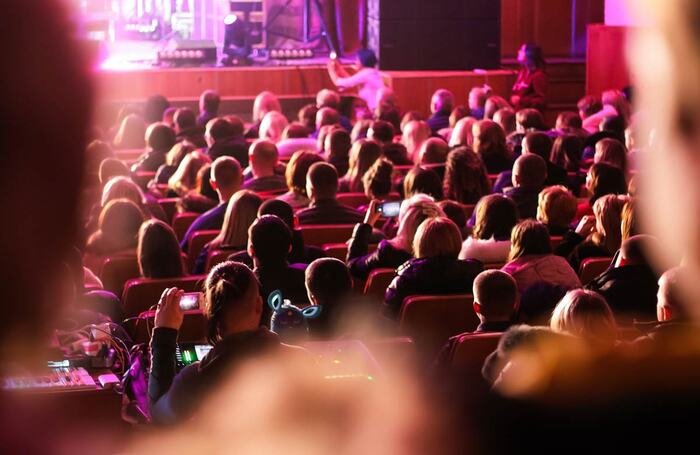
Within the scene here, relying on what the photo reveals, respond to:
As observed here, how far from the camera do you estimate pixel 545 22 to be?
15.4 metres

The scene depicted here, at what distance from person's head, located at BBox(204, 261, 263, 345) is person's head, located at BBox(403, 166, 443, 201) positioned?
308 centimetres

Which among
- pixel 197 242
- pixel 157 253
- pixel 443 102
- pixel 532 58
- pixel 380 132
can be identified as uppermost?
pixel 532 58

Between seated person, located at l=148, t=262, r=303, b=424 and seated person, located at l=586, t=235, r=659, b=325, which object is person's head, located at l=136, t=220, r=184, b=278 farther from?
seated person, located at l=586, t=235, r=659, b=325

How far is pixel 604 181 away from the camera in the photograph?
245 inches

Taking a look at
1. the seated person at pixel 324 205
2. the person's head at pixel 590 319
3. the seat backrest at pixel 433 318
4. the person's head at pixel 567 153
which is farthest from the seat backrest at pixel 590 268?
the person's head at pixel 567 153

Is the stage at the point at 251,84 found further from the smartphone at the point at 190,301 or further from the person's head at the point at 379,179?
the smartphone at the point at 190,301

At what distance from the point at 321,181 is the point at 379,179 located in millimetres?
528

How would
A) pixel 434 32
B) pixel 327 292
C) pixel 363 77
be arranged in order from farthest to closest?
pixel 434 32, pixel 363 77, pixel 327 292

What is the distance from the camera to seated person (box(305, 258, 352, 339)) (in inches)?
164

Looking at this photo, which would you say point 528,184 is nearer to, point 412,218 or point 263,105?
point 412,218

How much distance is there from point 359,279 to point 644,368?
12.1ft

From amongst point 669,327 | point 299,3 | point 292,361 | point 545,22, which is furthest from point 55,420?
point 545,22

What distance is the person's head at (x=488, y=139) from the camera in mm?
7770

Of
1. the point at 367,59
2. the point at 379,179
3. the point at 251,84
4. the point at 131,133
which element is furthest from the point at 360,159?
the point at 251,84
